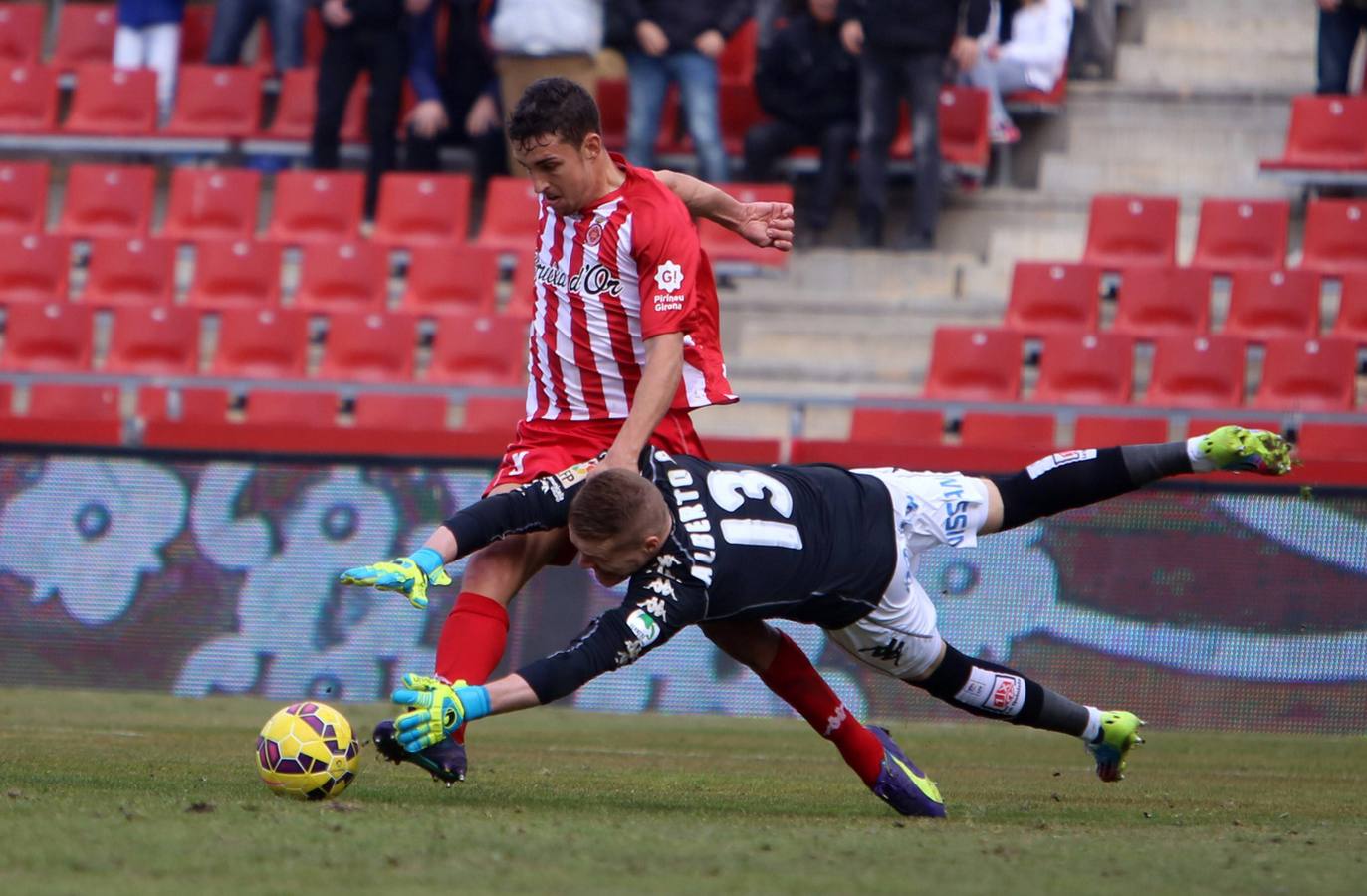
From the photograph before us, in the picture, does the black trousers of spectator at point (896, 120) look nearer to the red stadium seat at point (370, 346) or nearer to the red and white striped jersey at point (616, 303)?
the red stadium seat at point (370, 346)

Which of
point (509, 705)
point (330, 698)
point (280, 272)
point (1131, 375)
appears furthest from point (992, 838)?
point (280, 272)

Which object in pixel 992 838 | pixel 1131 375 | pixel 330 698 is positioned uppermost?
pixel 1131 375

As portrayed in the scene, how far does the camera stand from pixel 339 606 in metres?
10.8

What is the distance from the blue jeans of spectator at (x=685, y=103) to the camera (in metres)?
14.7

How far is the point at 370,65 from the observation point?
15.4m

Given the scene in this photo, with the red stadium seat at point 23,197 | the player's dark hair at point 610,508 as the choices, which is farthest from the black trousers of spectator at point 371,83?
the player's dark hair at point 610,508

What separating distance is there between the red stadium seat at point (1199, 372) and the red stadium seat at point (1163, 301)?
63 cm

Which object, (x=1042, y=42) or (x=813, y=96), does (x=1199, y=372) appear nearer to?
(x=1042, y=42)

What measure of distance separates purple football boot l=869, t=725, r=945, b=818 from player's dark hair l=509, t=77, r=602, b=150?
2.26 m

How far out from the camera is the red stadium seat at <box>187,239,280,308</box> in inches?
590

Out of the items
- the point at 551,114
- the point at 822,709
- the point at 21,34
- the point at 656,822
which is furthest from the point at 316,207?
the point at 656,822

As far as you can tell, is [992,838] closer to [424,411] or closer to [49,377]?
[424,411]

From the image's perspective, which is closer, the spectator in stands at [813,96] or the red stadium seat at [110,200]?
the spectator in stands at [813,96]

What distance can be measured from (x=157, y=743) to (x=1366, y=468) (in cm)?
649
